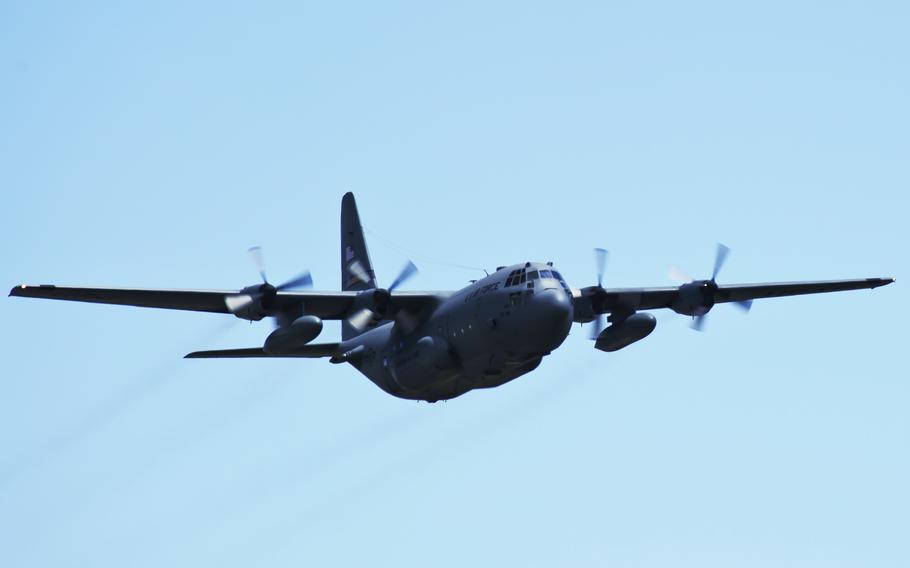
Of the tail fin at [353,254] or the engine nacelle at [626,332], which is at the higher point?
the tail fin at [353,254]

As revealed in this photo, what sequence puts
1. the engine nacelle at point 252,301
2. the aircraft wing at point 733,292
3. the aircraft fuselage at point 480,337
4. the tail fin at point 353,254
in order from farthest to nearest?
the tail fin at point 353,254
the aircraft wing at point 733,292
the engine nacelle at point 252,301
the aircraft fuselage at point 480,337

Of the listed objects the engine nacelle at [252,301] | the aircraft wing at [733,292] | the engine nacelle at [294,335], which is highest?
the engine nacelle at [252,301]

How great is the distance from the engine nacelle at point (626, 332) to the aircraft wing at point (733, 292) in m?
1.16

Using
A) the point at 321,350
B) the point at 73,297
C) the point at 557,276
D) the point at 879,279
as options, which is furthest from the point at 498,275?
the point at 879,279

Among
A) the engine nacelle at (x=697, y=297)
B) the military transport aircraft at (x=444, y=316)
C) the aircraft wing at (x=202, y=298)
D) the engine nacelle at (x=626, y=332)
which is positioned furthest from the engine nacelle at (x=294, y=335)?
the engine nacelle at (x=697, y=297)

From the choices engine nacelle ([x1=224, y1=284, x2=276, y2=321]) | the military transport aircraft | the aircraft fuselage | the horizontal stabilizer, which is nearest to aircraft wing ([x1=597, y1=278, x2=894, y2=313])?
the military transport aircraft

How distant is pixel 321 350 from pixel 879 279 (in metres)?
16.3

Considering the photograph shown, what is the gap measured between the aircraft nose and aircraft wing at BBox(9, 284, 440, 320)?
428cm

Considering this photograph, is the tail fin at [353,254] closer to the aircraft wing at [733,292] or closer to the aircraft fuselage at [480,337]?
the aircraft fuselage at [480,337]

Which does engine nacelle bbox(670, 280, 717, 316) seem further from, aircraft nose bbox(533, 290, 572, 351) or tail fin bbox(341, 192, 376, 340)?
tail fin bbox(341, 192, 376, 340)

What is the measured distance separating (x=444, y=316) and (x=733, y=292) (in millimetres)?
9353

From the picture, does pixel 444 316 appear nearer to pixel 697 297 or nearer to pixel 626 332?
pixel 626 332

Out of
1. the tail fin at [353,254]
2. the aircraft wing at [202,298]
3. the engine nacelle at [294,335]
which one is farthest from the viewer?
the tail fin at [353,254]

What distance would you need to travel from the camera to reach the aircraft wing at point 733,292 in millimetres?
35719
